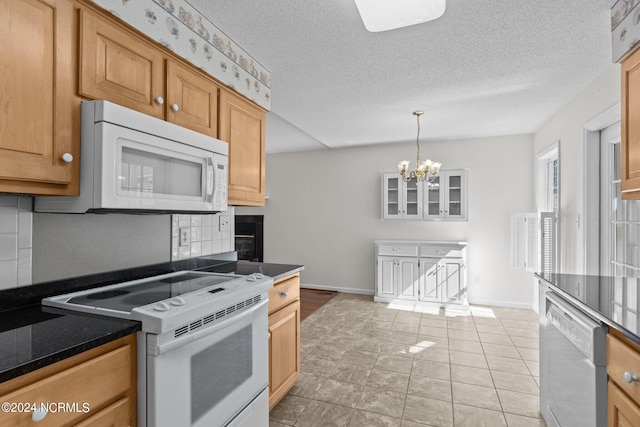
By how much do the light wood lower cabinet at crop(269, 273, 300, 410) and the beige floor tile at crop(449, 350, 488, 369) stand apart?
58.3 inches

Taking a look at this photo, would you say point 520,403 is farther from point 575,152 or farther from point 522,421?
point 575,152

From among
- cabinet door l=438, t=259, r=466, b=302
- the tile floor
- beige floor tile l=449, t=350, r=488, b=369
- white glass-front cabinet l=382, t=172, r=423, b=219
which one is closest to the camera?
the tile floor

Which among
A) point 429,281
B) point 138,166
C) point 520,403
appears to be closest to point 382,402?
point 520,403

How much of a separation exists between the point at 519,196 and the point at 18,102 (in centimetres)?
513

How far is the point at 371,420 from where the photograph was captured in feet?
6.94

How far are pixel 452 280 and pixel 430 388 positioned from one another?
2.27 metres

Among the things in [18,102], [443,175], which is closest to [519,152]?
[443,175]

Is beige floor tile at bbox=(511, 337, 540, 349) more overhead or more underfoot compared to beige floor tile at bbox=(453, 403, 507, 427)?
more overhead

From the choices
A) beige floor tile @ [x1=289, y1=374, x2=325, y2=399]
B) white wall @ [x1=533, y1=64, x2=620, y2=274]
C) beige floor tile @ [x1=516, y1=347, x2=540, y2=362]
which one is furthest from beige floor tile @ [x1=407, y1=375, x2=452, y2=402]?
white wall @ [x1=533, y1=64, x2=620, y2=274]

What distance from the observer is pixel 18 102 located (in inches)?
45.4

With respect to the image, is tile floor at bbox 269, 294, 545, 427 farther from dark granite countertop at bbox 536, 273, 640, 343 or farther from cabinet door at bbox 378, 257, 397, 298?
dark granite countertop at bbox 536, 273, 640, 343

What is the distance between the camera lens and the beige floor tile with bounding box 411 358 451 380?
2701 millimetres

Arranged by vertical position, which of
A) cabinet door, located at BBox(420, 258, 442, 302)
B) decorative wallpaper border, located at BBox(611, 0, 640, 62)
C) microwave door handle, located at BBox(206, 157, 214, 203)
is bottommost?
cabinet door, located at BBox(420, 258, 442, 302)

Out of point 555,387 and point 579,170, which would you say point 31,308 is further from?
point 579,170
